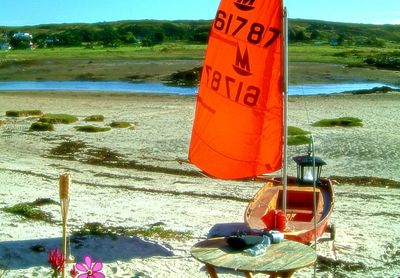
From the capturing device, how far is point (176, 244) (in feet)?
40.2

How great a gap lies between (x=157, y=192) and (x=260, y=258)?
10081 millimetres

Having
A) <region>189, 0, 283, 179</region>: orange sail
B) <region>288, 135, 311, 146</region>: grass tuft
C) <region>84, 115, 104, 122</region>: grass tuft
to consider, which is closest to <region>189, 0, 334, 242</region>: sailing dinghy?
<region>189, 0, 283, 179</region>: orange sail

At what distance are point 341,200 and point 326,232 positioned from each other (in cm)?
433

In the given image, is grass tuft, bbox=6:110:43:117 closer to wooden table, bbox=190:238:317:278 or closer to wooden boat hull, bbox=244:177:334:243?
wooden boat hull, bbox=244:177:334:243

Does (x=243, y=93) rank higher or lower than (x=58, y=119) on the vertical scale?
higher

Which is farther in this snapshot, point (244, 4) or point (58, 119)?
point (58, 119)

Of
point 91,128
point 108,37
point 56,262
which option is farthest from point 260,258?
point 108,37

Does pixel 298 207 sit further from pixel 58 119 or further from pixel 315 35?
pixel 315 35

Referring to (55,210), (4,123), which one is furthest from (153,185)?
(4,123)

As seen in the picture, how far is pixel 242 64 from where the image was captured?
10.9 metres

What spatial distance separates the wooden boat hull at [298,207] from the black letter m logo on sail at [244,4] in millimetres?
3894

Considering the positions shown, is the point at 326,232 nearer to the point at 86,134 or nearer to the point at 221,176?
the point at 221,176

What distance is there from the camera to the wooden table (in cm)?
749

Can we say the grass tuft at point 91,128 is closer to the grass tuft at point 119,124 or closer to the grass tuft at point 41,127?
the grass tuft at point 119,124
